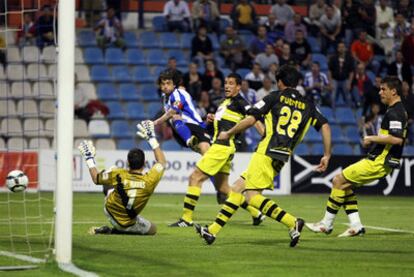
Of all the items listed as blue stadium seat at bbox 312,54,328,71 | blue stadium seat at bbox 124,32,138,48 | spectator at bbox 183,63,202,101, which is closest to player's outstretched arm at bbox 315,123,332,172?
spectator at bbox 183,63,202,101

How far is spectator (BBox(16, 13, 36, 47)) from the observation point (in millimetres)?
28266

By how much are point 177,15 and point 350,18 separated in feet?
17.7

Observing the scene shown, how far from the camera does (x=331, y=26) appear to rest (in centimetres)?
3144

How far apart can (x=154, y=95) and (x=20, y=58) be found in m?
3.80

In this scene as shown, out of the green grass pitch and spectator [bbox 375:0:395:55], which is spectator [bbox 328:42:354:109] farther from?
the green grass pitch

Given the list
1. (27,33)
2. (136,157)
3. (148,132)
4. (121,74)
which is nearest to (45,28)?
(27,33)

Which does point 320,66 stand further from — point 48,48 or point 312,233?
point 312,233

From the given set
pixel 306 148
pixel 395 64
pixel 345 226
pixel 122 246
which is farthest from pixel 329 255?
pixel 395 64

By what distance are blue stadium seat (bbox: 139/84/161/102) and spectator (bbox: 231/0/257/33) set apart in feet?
11.0

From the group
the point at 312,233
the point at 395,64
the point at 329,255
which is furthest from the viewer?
the point at 395,64

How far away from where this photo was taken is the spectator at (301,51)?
1179 inches

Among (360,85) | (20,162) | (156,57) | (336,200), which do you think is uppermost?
(336,200)

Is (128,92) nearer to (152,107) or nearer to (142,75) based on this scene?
(142,75)

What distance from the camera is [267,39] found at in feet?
99.2
